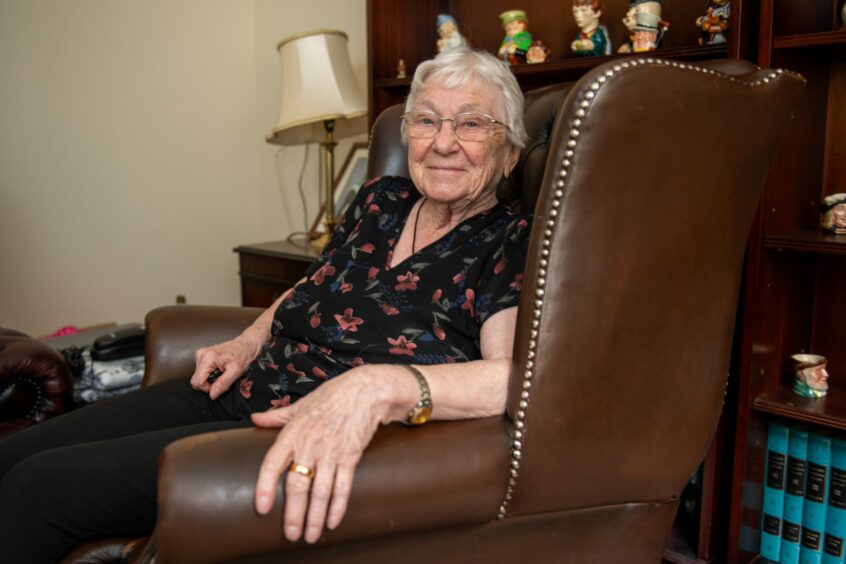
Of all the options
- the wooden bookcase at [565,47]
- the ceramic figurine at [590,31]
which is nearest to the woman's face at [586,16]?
the ceramic figurine at [590,31]

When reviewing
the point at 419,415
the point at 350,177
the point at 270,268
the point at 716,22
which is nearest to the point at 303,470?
the point at 419,415

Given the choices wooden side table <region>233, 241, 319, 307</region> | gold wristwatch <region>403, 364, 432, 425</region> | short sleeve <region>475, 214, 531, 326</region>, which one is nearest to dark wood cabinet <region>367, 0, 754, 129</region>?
wooden side table <region>233, 241, 319, 307</region>

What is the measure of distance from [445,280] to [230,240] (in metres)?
2.20

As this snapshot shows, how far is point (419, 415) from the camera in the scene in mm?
964

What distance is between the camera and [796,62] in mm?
1491

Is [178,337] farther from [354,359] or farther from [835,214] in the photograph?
[835,214]

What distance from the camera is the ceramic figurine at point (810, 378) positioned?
1576mm

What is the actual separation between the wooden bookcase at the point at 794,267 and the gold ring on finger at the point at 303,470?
1.02m

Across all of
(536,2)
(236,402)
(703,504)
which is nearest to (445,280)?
(236,402)

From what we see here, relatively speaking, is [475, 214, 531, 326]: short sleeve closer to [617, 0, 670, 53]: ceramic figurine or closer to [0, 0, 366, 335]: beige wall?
[617, 0, 670, 53]: ceramic figurine

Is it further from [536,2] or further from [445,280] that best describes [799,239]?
[536,2]

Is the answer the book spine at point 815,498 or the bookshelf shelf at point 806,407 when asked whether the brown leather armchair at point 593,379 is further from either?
the book spine at point 815,498

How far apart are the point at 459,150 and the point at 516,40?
0.84 meters

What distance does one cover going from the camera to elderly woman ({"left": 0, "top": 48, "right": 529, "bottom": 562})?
2.98ft
